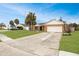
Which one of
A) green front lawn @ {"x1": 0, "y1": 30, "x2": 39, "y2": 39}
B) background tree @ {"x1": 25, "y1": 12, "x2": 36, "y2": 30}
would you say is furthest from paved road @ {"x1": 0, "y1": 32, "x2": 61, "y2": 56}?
background tree @ {"x1": 25, "y1": 12, "x2": 36, "y2": 30}

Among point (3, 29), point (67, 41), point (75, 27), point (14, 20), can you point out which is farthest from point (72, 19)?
point (3, 29)

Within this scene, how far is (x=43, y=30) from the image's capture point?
787cm

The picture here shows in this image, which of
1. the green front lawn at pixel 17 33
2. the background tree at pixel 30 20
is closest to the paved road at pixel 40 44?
the green front lawn at pixel 17 33

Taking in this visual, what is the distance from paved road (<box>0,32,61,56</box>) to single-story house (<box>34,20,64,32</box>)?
0.20 m

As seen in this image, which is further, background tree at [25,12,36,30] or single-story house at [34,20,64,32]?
single-story house at [34,20,64,32]

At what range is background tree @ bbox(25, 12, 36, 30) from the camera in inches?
295

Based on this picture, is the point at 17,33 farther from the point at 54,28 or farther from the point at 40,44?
the point at 54,28

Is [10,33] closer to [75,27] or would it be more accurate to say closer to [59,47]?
[59,47]

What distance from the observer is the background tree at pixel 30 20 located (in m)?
7.49

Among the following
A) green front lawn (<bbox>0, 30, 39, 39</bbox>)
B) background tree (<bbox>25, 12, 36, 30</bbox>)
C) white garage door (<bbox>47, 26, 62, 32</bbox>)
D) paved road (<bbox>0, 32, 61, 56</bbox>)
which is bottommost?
paved road (<bbox>0, 32, 61, 56</bbox>)

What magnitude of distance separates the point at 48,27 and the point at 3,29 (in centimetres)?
177

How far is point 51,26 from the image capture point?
7887 mm

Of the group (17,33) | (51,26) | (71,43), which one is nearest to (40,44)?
(51,26)

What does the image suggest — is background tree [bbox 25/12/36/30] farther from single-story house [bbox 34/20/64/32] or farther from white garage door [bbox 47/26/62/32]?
white garage door [bbox 47/26/62/32]
